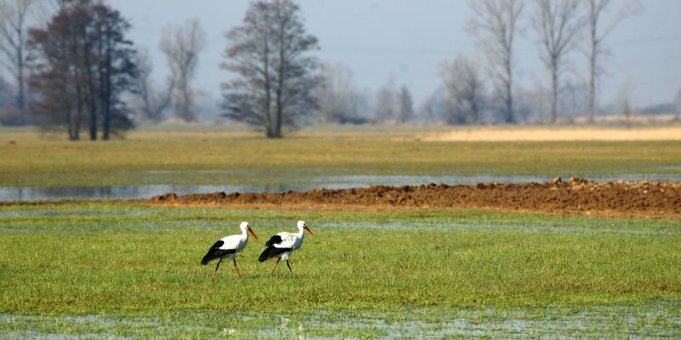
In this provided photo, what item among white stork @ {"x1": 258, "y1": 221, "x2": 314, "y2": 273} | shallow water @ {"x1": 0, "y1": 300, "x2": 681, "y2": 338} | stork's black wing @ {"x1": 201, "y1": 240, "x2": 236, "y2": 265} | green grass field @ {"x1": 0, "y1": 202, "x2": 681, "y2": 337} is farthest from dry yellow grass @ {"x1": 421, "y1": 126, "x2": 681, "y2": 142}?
shallow water @ {"x1": 0, "y1": 300, "x2": 681, "y2": 338}

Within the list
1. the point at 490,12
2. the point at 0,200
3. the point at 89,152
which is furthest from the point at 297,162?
the point at 490,12

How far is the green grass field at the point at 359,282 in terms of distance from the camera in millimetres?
16062

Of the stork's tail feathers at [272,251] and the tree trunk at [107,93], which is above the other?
the tree trunk at [107,93]

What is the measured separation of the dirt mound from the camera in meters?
34.2

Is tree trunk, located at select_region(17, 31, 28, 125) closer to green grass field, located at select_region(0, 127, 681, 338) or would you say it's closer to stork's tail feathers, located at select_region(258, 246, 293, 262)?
green grass field, located at select_region(0, 127, 681, 338)

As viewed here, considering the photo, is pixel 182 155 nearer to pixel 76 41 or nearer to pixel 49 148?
pixel 49 148

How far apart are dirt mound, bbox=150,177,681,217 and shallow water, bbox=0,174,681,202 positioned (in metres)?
5.57

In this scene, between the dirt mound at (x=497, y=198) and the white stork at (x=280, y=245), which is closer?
the white stork at (x=280, y=245)

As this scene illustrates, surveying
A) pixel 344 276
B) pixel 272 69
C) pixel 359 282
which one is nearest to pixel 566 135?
pixel 272 69

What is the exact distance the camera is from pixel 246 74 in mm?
101312

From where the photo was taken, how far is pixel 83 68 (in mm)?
96812

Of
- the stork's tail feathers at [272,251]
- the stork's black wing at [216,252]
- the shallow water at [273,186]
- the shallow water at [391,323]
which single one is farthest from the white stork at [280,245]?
the shallow water at [273,186]

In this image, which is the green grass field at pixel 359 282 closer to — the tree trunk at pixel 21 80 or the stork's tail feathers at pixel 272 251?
the stork's tail feathers at pixel 272 251

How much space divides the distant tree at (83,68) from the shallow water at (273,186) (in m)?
44.8
